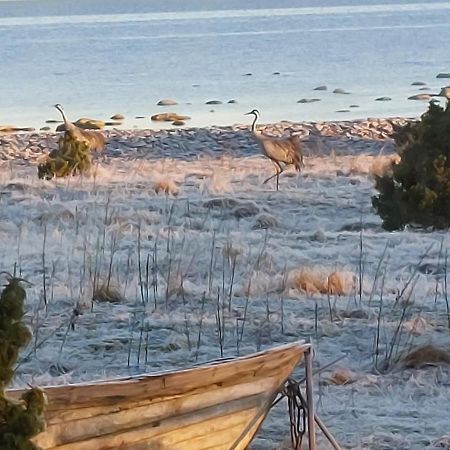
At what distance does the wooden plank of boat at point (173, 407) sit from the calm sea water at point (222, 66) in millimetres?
22507

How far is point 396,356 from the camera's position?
6820 millimetres

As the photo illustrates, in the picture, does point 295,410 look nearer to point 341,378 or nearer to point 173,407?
point 173,407

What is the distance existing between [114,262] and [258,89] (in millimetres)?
28490

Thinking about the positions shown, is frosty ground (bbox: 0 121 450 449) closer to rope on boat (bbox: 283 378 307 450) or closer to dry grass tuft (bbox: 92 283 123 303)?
dry grass tuft (bbox: 92 283 123 303)

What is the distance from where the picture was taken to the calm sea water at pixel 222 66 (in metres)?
32.1

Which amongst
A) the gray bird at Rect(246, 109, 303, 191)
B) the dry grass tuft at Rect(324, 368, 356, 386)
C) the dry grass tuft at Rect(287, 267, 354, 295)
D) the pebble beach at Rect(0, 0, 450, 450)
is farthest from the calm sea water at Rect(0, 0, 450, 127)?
the dry grass tuft at Rect(324, 368, 356, 386)

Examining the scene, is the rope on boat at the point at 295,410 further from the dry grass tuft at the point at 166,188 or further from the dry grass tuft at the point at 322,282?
the dry grass tuft at the point at 166,188

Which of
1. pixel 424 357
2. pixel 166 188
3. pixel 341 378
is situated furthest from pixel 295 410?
pixel 166 188

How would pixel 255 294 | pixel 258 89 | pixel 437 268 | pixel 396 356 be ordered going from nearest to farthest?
pixel 396 356, pixel 255 294, pixel 437 268, pixel 258 89

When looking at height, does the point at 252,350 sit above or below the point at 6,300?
below

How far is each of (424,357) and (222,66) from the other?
142 ft

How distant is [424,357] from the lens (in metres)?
6.73

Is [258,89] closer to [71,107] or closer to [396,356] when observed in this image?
[71,107]

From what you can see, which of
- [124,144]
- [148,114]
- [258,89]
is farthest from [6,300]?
[258,89]
